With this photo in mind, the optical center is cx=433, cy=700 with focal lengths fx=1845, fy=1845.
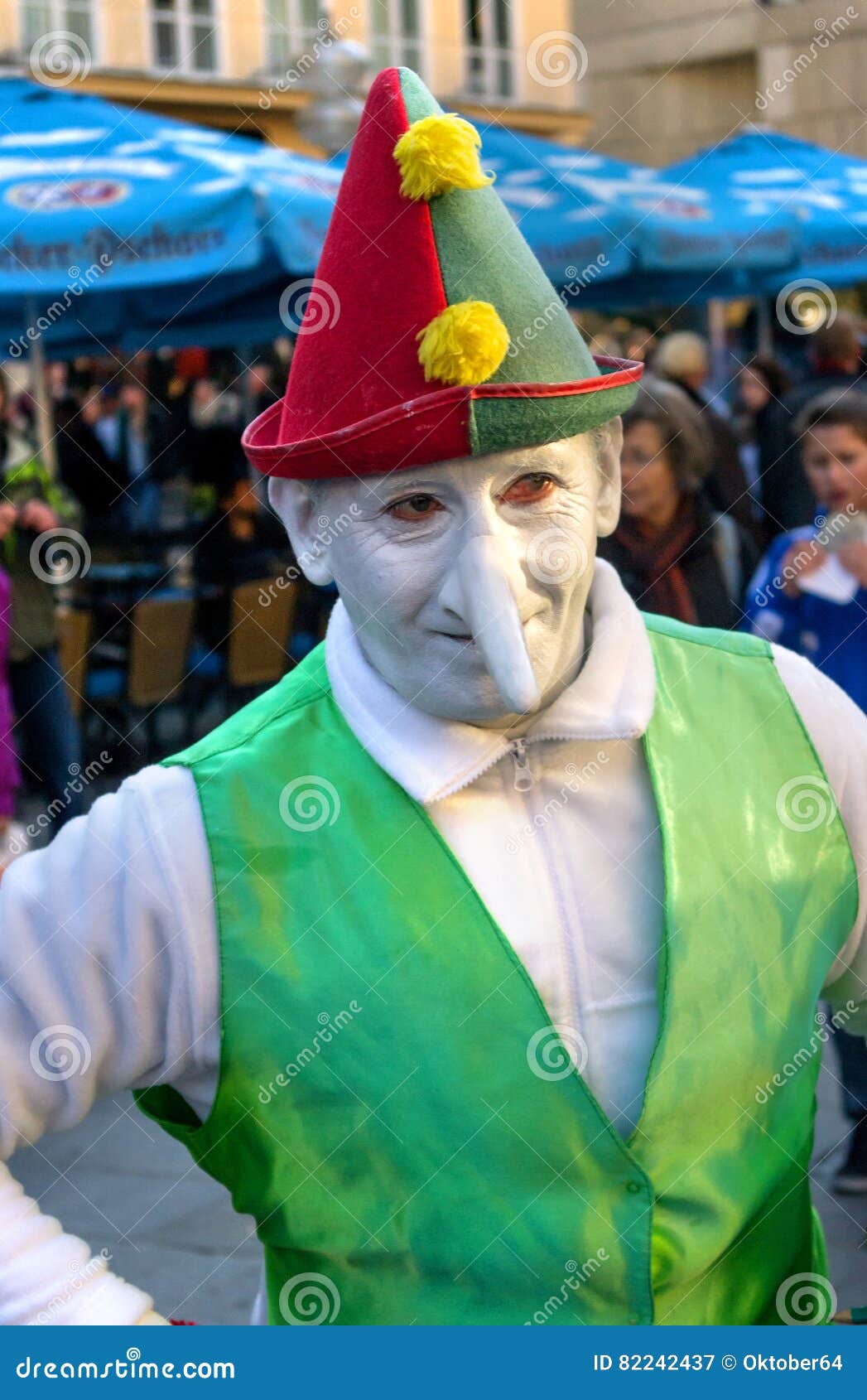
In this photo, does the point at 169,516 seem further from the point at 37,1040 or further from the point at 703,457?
the point at 37,1040

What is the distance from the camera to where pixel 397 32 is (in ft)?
73.2

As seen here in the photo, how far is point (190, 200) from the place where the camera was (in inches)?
261

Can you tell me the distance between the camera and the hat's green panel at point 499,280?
1826 millimetres

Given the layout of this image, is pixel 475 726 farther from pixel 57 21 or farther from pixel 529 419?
pixel 57 21

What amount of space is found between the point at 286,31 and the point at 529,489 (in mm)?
20598

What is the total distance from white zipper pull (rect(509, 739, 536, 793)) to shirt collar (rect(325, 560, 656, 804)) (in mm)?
11

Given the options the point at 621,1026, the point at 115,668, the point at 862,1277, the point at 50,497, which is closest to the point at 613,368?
the point at 621,1026

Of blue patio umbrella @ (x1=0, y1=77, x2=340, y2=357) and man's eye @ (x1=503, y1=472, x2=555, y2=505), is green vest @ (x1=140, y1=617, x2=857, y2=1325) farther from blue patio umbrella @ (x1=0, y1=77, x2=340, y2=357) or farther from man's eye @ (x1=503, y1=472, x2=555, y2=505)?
blue patio umbrella @ (x1=0, y1=77, x2=340, y2=357)

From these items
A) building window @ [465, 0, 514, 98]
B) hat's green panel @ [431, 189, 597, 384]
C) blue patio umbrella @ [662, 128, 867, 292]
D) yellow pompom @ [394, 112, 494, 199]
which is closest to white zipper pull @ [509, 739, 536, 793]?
hat's green panel @ [431, 189, 597, 384]

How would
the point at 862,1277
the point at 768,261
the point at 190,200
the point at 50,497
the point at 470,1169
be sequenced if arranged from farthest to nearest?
the point at 768,261 → the point at 50,497 → the point at 190,200 → the point at 862,1277 → the point at 470,1169

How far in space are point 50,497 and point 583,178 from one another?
3045mm

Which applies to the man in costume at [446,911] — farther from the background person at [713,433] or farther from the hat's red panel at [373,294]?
the background person at [713,433]

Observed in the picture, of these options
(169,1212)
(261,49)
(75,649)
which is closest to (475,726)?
(169,1212)

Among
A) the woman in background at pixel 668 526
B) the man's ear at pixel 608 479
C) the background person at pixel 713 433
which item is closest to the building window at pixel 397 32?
the background person at pixel 713 433
